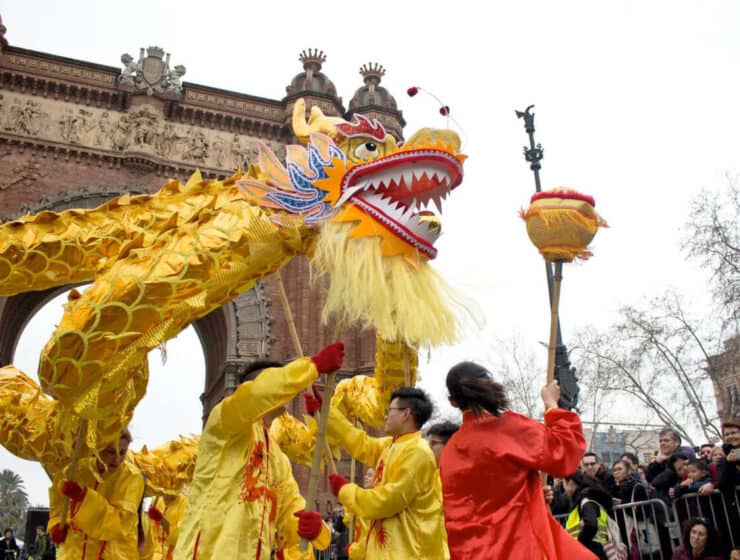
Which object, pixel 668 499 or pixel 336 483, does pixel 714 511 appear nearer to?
pixel 668 499

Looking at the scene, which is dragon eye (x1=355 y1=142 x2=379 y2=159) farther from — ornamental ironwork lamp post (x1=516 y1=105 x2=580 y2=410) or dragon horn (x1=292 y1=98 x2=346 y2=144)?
ornamental ironwork lamp post (x1=516 y1=105 x2=580 y2=410)

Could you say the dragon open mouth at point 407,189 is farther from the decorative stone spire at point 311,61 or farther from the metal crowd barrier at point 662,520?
the decorative stone spire at point 311,61

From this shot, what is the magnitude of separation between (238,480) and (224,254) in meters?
1.44

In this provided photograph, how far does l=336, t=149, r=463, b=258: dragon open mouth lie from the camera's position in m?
4.28

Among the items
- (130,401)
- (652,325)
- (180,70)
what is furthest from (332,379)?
(652,325)

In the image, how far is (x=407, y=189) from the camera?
14.4ft

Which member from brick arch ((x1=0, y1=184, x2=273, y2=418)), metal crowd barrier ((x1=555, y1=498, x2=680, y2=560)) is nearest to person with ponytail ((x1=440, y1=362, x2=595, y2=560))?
metal crowd barrier ((x1=555, y1=498, x2=680, y2=560))

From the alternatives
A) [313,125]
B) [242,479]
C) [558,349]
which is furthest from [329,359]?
[558,349]

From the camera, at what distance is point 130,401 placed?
15.8ft

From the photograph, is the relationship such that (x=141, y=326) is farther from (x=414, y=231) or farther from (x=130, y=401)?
(x=414, y=231)

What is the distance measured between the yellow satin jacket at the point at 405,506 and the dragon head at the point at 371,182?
1.30 meters

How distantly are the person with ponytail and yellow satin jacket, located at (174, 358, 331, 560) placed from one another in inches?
36.2

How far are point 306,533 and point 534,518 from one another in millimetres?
1266

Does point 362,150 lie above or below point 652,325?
below
